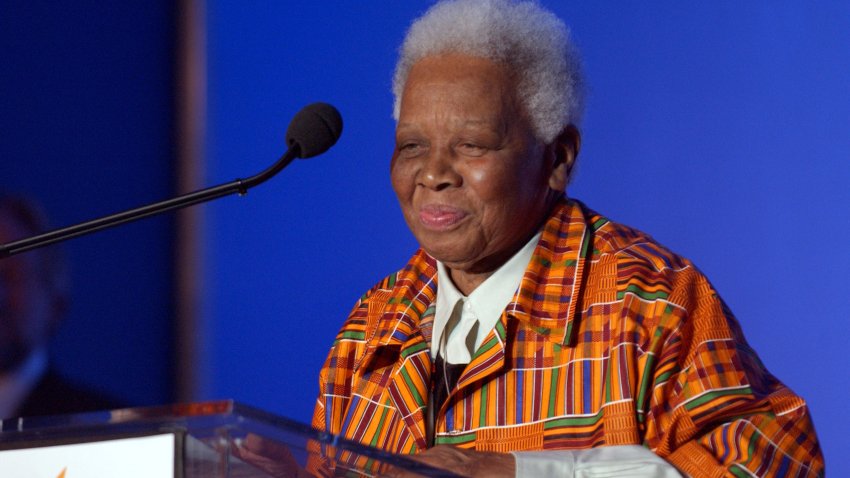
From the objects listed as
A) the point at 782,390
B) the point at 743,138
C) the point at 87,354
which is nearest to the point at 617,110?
the point at 743,138

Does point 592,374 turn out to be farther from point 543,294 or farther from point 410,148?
point 410,148

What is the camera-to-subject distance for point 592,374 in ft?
4.56

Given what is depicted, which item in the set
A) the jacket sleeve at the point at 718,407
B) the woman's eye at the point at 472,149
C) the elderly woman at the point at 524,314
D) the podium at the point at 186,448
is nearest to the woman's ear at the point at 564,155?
the elderly woman at the point at 524,314

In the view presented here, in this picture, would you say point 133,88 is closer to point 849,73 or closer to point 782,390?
point 849,73

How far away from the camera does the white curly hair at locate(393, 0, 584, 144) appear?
1.50 m

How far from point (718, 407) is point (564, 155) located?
45 centimetres

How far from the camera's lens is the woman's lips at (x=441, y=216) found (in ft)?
4.83

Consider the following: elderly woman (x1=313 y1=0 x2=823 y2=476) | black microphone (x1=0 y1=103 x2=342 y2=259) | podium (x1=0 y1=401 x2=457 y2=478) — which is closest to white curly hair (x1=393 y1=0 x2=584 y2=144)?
elderly woman (x1=313 y1=0 x2=823 y2=476)

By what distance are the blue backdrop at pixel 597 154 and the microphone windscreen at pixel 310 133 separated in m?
0.49

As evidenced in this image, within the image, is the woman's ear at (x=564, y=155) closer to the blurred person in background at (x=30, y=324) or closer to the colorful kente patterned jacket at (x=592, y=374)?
the colorful kente patterned jacket at (x=592, y=374)

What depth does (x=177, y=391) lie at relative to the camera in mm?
3078

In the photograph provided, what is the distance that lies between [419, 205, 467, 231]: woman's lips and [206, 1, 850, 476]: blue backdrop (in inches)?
12.2

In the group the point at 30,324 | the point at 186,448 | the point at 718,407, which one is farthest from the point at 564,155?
the point at 30,324

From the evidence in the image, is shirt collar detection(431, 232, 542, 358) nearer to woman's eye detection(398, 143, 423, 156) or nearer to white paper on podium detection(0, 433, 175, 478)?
woman's eye detection(398, 143, 423, 156)
